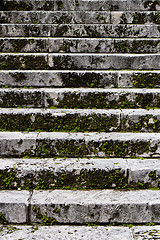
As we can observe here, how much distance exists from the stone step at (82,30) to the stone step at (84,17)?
12.3 inches

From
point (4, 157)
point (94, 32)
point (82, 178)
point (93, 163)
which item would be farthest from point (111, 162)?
Result: point (94, 32)

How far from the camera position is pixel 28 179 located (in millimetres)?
2275

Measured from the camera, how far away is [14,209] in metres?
2.04

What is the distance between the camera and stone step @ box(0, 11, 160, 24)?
427cm

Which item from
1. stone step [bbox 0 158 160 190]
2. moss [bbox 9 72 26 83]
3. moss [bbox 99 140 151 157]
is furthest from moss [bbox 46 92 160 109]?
stone step [bbox 0 158 160 190]

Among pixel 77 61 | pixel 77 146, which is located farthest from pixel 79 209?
pixel 77 61

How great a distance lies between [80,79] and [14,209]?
196 centimetres

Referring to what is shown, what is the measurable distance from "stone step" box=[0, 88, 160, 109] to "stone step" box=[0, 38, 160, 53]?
3.51 ft

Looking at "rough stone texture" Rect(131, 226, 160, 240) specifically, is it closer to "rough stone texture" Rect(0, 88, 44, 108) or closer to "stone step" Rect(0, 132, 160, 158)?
"stone step" Rect(0, 132, 160, 158)

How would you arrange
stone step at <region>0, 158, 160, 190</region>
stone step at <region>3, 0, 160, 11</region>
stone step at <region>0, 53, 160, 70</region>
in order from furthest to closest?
stone step at <region>3, 0, 160, 11</region>
stone step at <region>0, 53, 160, 70</region>
stone step at <region>0, 158, 160, 190</region>

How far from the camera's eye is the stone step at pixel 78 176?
2.26 metres

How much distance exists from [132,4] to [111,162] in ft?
11.7

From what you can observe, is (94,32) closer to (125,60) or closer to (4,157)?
(125,60)

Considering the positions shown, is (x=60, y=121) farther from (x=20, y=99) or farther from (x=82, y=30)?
(x=82, y=30)
